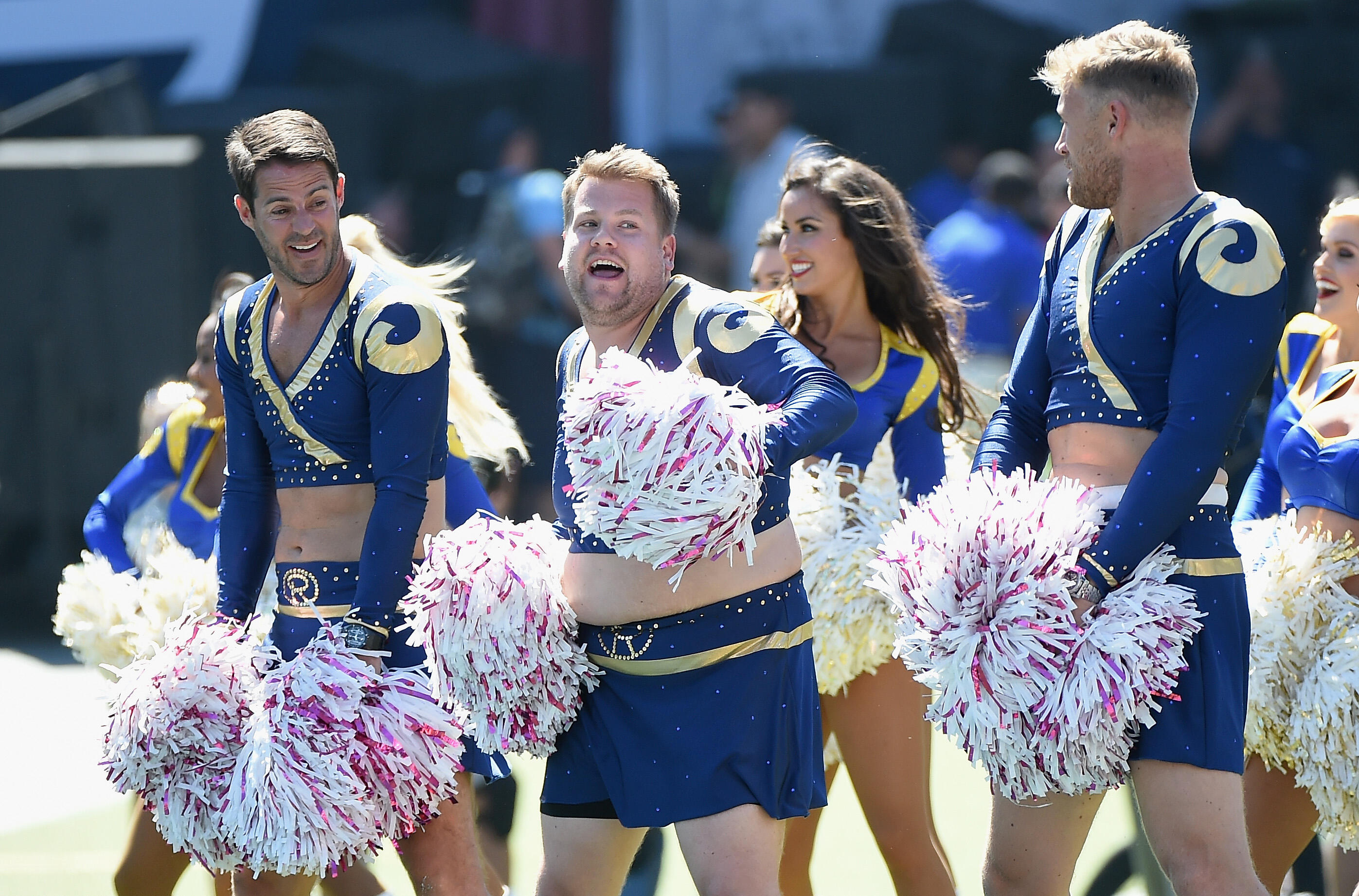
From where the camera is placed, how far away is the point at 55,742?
21.4 ft

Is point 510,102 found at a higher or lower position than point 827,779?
higher

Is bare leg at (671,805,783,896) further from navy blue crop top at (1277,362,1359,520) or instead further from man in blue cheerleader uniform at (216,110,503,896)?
navy blue crop top at (1277,362,1359,520)

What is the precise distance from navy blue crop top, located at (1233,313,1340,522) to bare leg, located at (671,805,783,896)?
1473 mm

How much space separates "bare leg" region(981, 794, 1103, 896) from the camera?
3018 mm

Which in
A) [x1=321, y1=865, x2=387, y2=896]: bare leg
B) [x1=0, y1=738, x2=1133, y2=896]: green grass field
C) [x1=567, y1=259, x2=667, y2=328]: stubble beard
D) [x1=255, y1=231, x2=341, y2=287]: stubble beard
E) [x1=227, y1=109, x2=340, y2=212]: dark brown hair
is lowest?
[x1=0, y1=738, x2=1133, y2=896]: green grass field

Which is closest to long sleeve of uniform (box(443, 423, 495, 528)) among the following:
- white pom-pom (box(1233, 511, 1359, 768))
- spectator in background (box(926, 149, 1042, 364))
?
white pom-pom (box(1233, 511, 1359, 768))

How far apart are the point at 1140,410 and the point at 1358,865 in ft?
4.96

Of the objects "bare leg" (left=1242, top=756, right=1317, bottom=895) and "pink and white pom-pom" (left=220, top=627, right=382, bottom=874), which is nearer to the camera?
"pink and white pom-pom" (left=220, top=627, right=382, bottom=874)

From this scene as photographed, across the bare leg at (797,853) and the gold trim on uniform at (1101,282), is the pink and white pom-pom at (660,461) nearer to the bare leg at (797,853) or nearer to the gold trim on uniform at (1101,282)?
the gold trim on uniform at (1101,282)

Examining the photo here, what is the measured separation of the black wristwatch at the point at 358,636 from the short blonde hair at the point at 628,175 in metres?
0.89

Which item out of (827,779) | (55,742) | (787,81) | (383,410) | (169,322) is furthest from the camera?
(787,81)

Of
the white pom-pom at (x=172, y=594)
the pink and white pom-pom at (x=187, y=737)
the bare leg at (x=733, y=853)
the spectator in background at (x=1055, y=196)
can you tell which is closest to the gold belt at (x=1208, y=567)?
the bare leg at (x=733, y=853)

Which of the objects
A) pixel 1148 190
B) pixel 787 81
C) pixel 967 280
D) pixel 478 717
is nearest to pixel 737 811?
pixel 478 717

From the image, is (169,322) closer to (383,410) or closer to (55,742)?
(55,742)
